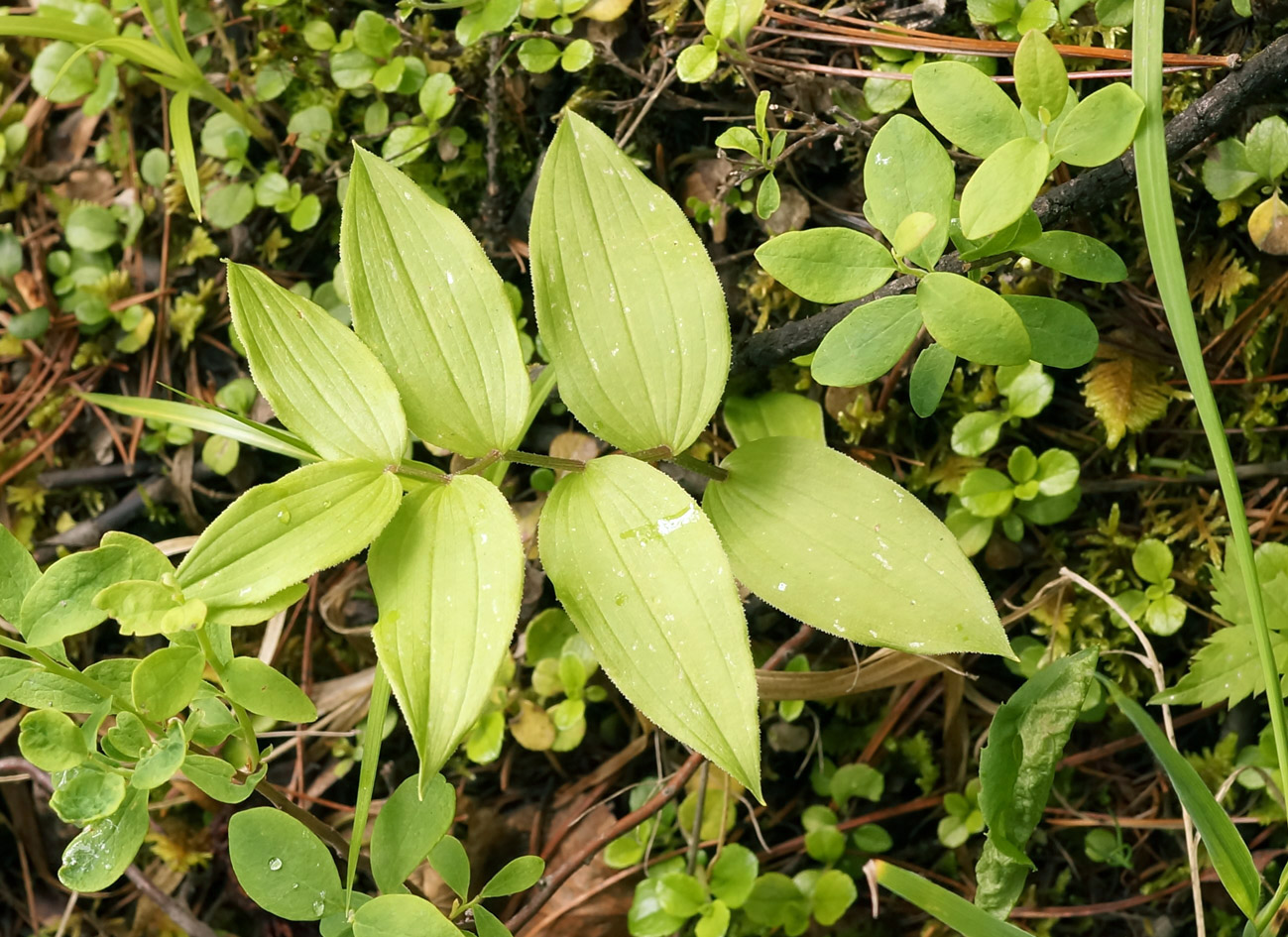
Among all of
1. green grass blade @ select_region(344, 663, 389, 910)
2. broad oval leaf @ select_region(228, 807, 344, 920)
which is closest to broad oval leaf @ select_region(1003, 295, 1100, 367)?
green grass blade @ select_region(344, 663, 389, 910)

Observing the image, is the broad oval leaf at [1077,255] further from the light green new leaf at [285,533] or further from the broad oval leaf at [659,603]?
the light green new leaf at [285,533]

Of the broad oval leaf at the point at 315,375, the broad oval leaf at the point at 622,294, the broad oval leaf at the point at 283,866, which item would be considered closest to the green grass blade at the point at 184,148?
the broad oval leaf at the point at 315,375

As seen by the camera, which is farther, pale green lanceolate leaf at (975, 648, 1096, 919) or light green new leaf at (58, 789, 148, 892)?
pale green lanceolate leaf at (975, 648, 1096, 919)

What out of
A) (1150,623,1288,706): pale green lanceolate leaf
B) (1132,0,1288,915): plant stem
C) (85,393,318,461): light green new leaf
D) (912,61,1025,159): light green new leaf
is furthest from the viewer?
(85,393,318,461): light green new leaf

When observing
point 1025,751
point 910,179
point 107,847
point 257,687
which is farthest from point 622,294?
point 107,847

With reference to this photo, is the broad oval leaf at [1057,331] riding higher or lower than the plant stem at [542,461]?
higher

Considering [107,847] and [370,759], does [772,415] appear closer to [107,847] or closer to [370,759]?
[370,759]

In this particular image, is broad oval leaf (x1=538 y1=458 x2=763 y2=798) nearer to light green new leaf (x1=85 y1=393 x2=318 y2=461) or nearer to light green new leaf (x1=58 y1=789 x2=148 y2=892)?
light green new leaf (x1=85 y1=393 x2=318 y2=461)
